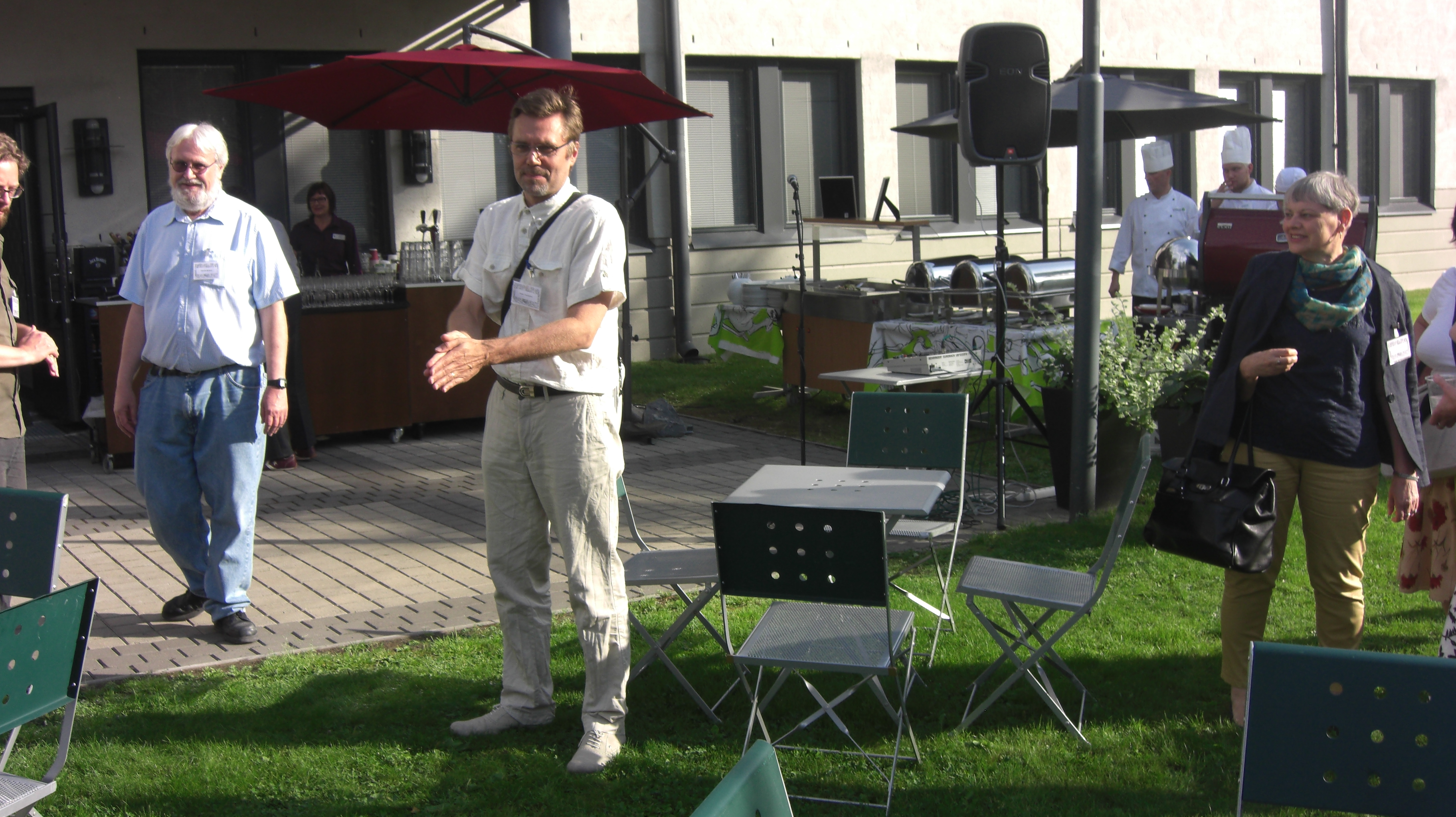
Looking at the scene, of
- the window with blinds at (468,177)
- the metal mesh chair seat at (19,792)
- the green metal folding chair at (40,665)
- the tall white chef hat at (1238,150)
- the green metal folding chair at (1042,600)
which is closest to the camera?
the green metal folding chair at (40,665)

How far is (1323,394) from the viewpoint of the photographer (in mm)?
3883

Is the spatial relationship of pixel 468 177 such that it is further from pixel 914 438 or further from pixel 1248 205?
pixel 914 438

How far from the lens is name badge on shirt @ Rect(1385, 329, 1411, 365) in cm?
390

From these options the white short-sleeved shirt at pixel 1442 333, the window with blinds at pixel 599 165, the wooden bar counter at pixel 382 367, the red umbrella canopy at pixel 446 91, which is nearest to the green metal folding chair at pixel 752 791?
the white short-sleeved shirt at pixel 1442 333

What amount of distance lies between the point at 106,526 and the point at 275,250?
2728 millimetres

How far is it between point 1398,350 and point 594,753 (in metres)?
2.71

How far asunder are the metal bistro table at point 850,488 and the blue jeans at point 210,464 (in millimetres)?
1905

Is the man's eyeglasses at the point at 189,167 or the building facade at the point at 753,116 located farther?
the building facade at the point at 753,116

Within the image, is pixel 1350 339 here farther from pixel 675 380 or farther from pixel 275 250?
pixel 675 380

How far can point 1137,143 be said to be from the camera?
727 inches

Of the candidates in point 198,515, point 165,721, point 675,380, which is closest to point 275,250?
point 198,515

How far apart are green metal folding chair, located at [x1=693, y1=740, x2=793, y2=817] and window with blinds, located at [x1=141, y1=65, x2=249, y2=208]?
10315mm

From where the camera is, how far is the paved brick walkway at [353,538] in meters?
5.20

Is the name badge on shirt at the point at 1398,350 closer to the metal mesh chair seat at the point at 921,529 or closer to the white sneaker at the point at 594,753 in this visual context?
the metal mesh chair seat at the point at 921,529
